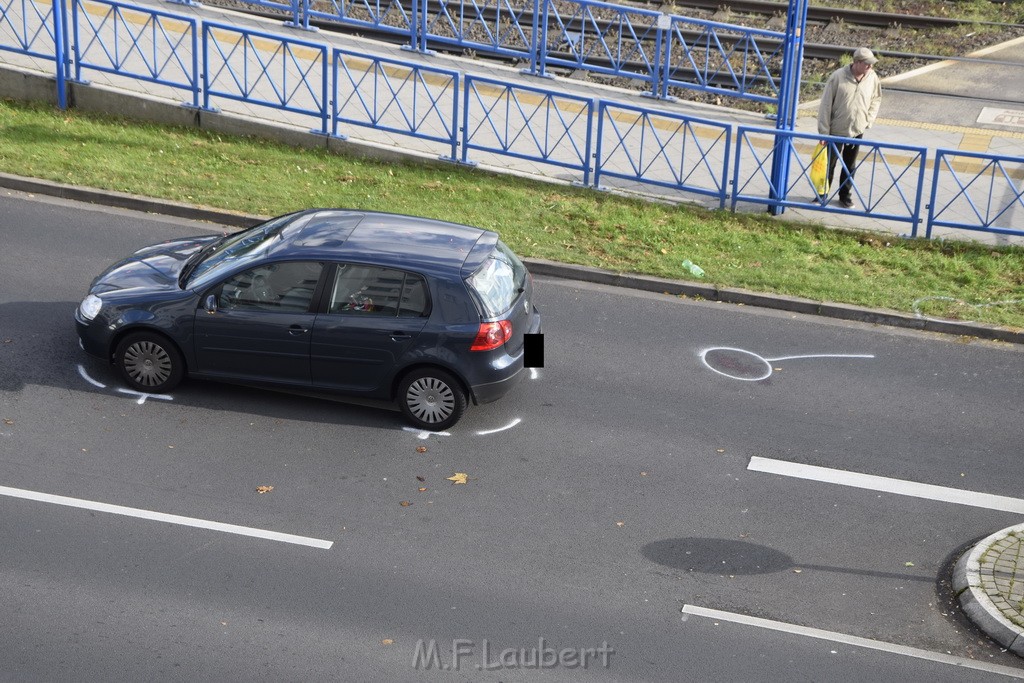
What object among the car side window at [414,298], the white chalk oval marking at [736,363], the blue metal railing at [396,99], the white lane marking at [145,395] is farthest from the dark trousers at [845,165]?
the white lane marking at [145,395]

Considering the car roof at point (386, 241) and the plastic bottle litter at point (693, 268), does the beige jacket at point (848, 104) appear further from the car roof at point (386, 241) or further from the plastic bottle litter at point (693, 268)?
the car roof at point (386, 241)

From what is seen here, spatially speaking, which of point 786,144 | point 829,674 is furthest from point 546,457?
point 786,144

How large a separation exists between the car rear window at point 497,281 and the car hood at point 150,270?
2.61 metres

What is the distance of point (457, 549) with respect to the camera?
8320 millimetres

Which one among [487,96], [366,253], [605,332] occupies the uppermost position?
[487,96]

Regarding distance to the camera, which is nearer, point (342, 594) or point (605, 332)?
point (342, 594)

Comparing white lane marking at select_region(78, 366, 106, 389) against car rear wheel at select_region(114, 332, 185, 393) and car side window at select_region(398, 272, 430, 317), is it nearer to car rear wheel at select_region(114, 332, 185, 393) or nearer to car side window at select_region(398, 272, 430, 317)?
car rear wheel at select_region(114, 332, 185, 393)

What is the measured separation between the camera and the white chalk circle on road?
37.0 feet

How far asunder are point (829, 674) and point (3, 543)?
5.51 meters

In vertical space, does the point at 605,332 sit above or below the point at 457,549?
above

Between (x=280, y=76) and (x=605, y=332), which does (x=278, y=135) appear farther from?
(x=605, y=332)

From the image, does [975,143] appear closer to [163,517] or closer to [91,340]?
[91,340]

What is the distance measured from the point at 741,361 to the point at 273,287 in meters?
4.62

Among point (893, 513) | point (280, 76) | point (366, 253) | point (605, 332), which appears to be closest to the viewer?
point (893, 513)
